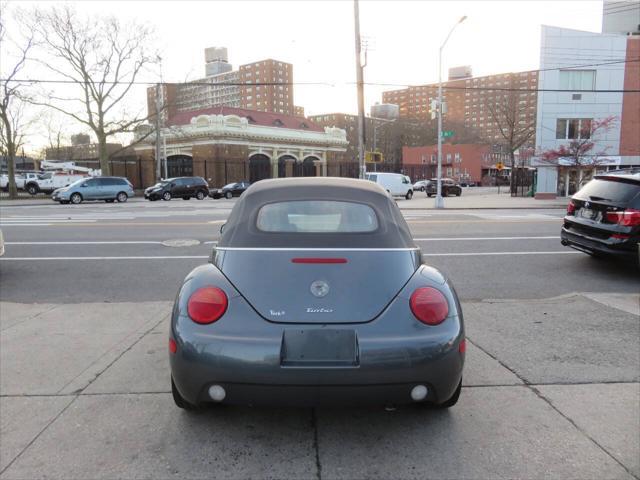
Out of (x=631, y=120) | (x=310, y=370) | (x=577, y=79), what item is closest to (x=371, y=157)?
(x=577, y=79)

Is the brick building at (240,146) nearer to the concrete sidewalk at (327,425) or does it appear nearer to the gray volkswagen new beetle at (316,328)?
the concrete sidewalk at (327,425)

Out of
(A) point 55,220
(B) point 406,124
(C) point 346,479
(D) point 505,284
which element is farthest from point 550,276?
(B) point 406,124

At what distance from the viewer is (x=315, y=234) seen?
3240mm

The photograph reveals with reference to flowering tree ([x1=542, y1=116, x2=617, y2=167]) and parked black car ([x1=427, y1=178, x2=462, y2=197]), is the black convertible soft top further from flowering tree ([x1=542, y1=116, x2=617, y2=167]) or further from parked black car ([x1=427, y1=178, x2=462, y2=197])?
parked black car ([x1=427, y1=178, x2=462, y2=197])

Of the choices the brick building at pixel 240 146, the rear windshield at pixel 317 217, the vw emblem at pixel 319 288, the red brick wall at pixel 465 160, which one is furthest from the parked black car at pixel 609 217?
the red brick wall at pixel 465 160

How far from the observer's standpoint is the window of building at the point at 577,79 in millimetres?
34062

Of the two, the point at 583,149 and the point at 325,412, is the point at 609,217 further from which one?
the point at 583,149

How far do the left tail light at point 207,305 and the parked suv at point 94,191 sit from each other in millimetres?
30761

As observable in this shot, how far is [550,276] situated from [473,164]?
3588 inches

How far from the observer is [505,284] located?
7547 mm

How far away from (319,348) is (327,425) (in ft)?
2.46

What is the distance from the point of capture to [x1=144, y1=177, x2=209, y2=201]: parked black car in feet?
113

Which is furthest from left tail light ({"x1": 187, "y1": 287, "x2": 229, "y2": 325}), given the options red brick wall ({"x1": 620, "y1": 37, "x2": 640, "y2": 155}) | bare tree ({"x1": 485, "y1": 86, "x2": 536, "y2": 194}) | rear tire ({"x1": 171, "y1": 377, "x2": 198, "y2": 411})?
bare tree ({"x1": 485, "y1": 86, "x2": 536, "y2": 194})

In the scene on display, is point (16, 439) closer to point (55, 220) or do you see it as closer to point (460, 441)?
point (460, 441)
